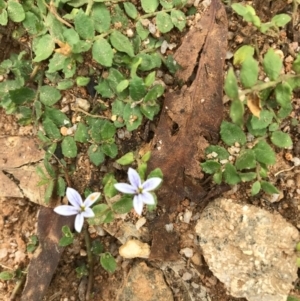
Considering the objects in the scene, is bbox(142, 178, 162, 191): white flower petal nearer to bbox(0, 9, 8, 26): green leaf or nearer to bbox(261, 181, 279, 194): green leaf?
bbox(261, 181, 279, 194): green leaf

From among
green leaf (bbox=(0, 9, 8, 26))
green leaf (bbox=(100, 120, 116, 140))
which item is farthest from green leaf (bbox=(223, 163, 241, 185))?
green leaf (bbox=(0, 9, 8, 26))

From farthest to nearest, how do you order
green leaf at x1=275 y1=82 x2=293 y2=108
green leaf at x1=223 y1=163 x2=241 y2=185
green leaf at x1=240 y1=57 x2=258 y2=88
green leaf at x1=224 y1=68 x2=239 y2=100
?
green leaf at x1=223 y1=163 x2=241 y2=185
green leaf at x1=275 y1=82 x2=293 y2=108
green leaf at x1=240 y1=57 x2=258 y2=88
green leaf at x1=224 y1=68 x2=239 y2=100

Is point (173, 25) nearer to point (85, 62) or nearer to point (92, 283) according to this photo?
point (85, 62)

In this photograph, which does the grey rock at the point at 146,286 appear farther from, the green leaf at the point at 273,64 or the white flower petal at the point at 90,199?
the green leaf at the point at 273,64

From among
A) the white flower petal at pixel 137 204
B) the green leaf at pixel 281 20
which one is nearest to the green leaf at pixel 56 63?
the white flower petal at pixel 137 204

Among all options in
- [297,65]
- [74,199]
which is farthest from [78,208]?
[297,65]

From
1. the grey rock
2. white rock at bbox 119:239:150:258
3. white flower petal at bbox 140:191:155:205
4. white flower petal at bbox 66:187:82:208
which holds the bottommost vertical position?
the grey rock
